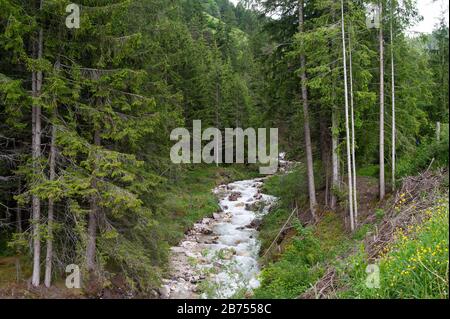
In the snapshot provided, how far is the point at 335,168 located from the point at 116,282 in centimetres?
979

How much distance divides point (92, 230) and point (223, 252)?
5.34m

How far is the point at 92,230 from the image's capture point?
11773 mm

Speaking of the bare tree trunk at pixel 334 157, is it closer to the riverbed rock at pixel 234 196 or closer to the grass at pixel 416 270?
the grass at pixel 416 270

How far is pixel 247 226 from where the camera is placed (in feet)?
74.1

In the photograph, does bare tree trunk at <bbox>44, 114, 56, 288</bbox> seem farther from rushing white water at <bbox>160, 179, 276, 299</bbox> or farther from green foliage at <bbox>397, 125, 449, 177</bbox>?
green foliage at <bbox>397, 125, 449, 177</bbox>

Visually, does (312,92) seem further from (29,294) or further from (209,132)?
(209,132)

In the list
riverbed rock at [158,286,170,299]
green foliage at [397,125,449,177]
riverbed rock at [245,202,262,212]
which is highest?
green foliage at [397,125,449,177]

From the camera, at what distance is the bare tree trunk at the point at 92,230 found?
1126 cm

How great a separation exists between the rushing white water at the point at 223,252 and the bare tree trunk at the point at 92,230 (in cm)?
290

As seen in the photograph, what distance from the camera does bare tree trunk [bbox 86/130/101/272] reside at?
11258 millimetres

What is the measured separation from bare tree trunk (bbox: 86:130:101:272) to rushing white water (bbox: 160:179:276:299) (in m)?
2.90

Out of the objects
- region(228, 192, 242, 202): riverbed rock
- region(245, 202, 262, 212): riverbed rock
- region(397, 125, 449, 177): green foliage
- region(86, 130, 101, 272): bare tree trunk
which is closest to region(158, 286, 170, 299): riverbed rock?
region(86, 130, 101, 272): bare tree trunk

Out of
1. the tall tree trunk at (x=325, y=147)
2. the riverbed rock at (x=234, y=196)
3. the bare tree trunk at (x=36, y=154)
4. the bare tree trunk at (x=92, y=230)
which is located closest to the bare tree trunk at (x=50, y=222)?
the bare tree trunk at (x=36, y=154)

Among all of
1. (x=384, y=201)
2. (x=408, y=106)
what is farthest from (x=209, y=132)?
(x=384, y=201)
